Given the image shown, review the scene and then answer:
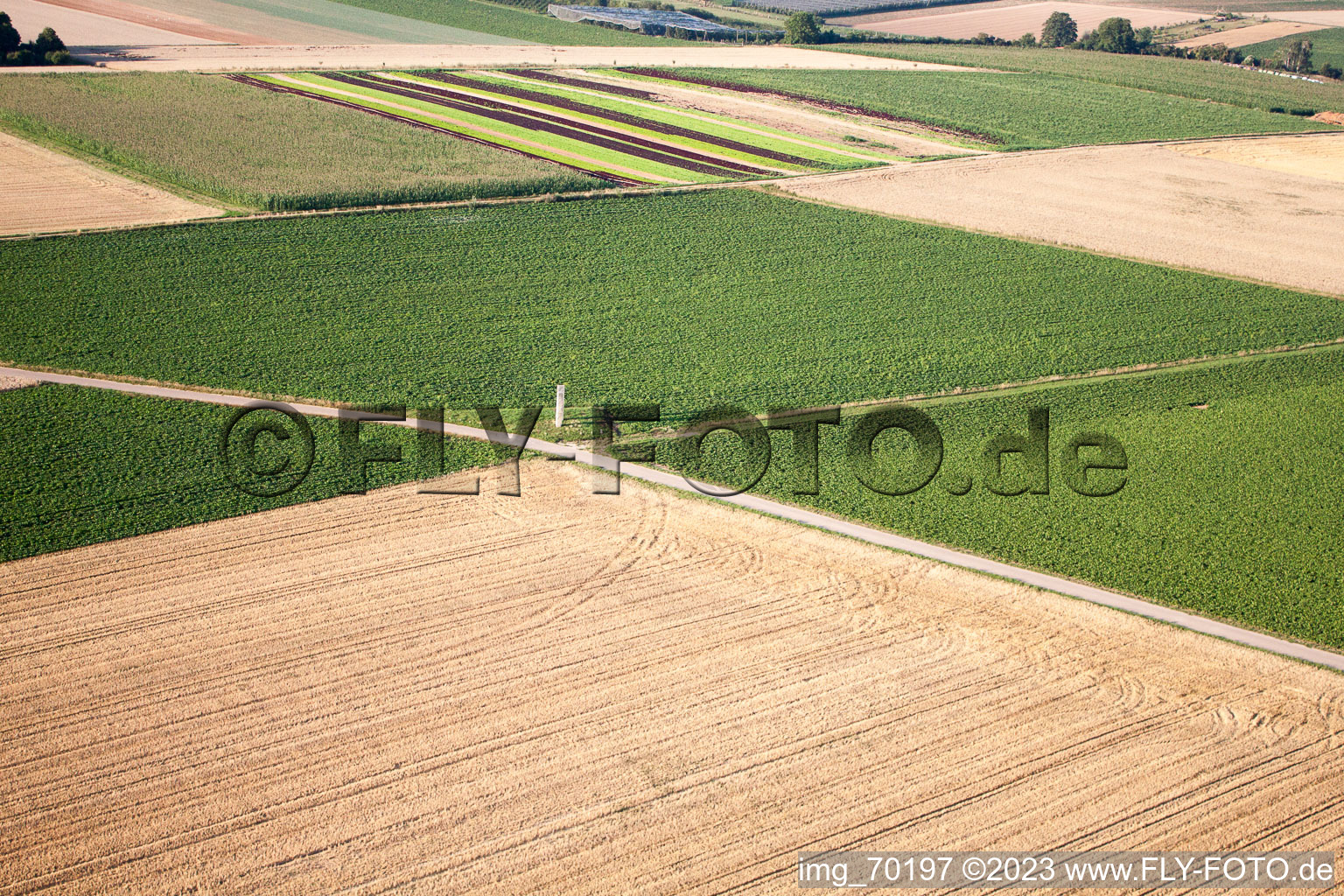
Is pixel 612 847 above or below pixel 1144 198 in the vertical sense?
below

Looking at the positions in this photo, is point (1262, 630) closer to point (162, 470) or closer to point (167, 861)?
point (167, 861)

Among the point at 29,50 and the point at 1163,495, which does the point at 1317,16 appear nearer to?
the point at 1163,495

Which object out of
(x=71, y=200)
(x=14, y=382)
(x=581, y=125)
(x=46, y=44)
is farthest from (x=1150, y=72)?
(x=14, y=382)

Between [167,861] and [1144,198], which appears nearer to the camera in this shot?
[167,861]

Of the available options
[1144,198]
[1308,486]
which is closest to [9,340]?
[1308,486]

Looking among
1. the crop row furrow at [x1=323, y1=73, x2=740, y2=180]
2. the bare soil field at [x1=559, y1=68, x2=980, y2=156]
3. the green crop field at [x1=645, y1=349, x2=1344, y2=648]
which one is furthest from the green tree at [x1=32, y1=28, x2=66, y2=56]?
the green crop field at [x1=645, y1=349, x2=1344, y2=648]

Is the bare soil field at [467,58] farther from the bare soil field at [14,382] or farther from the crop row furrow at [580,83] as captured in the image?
the bare soil field at [14,382]

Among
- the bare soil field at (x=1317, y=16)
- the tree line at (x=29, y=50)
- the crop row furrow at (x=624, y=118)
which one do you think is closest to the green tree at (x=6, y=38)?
the tree line at (x=29, y=50)

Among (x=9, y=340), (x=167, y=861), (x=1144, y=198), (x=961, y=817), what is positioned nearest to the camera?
(x=167, y=861)
